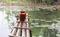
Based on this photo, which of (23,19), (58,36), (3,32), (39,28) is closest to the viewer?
Answer: (23,19)

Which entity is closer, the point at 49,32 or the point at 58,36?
the point at 58,36

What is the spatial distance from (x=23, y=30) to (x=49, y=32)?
1.88m

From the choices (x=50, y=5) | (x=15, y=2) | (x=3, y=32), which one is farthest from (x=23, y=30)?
(x=15, y=2)

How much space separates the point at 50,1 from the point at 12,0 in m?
3.15

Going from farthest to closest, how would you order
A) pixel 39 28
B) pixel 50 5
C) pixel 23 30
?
pixel 50 5 < pixel 39 28 < pixel 23 30

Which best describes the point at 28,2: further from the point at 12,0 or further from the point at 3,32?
the point at 3,32

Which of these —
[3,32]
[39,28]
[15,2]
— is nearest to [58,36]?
[39,28]

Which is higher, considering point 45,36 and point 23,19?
point 23,19

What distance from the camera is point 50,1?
12.9 metres

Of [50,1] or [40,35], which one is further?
[50,1]

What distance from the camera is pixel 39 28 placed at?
18.9ft

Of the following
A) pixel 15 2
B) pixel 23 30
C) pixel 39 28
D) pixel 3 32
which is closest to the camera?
pixel 23 30

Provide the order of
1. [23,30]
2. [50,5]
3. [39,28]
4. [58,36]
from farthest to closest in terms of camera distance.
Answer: [50,5], [39,28], [58,36], [23,30]

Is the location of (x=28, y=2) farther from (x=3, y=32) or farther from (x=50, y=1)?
(x=3, y=32)
